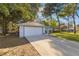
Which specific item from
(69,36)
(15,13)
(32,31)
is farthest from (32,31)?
(69,36)

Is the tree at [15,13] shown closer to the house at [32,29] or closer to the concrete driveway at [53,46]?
the house at [32,29]

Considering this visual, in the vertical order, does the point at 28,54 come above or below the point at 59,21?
below

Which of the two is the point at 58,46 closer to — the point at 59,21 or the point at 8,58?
the point at 59,21

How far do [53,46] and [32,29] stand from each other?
52cm

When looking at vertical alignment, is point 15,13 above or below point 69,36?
above

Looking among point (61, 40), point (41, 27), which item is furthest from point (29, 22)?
point (61, 40)

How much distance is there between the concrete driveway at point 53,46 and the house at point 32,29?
0.30 ft

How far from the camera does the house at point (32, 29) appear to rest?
7.48 metres

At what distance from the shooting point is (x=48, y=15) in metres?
7.46

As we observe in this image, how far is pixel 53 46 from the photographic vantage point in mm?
7441

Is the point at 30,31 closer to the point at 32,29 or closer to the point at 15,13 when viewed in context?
the point at 32,29

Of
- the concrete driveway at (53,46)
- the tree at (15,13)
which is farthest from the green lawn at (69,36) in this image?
the tree at (15,13)

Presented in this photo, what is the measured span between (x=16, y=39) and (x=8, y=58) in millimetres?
394

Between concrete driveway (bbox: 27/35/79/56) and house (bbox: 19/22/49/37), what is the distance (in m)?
0.09
